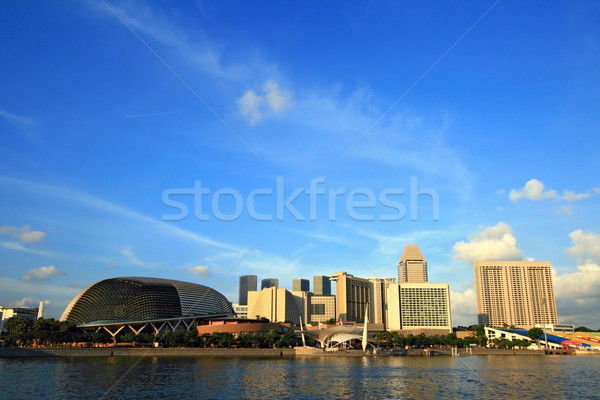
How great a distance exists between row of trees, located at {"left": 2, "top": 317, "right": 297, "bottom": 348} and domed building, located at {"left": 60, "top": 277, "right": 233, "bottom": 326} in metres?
13.5

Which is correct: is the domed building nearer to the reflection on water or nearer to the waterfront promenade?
the waterfront promenade

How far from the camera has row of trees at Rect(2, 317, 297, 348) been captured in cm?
10675

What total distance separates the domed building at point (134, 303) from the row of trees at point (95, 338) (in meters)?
13.5

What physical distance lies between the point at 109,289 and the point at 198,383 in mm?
100454

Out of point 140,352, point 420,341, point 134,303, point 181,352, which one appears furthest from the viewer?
point 420,341

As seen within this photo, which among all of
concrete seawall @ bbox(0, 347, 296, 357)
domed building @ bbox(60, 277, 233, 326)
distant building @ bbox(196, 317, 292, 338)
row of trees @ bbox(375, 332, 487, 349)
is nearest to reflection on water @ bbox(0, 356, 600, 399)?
concrete seawall @ bbox(0, 347, 296, 357)

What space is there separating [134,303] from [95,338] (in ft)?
88.7

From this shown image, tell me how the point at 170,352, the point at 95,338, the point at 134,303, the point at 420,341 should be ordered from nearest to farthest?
the point at 170,352
the point at 95,338
the point at 134,303
the point at 420,341

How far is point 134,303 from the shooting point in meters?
139

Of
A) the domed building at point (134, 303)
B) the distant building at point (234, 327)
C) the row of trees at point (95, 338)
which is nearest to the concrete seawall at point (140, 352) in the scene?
the row of trees at point (95, 338)

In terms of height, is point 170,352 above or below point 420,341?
below

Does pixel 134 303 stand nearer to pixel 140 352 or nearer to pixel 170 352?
pixel 140 352

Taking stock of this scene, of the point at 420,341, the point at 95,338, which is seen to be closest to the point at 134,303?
the point at 95,338

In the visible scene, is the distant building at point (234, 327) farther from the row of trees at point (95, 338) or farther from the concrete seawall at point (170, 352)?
the concrete seawall at point (170, 352)
